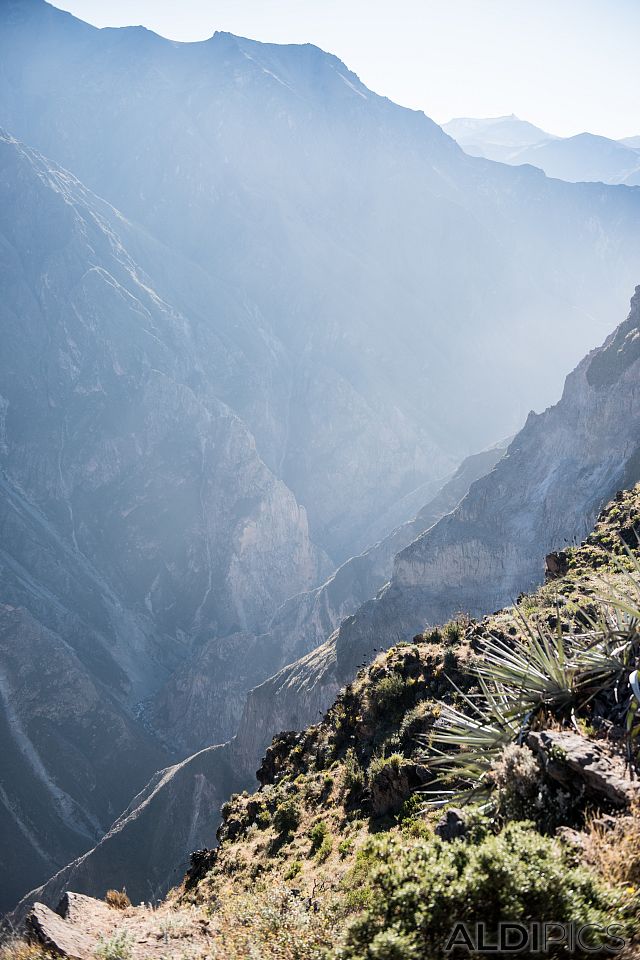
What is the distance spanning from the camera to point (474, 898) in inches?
213

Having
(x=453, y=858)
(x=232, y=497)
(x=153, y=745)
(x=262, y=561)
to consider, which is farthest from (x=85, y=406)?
(x=453, y=858)

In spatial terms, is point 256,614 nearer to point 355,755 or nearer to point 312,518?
point 312,518

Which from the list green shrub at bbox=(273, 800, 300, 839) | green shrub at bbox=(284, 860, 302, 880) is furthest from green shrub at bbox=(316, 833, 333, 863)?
green shrub at bbox=(273, 800, 300, 839)

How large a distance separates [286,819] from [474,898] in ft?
39.8

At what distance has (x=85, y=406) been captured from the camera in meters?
136

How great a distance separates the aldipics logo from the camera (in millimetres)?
5102

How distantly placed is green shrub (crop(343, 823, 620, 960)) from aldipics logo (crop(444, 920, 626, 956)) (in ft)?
0.17

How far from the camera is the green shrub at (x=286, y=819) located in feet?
51.9

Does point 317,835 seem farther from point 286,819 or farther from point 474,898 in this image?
point 474,898

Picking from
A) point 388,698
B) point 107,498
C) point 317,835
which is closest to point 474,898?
point 317,835

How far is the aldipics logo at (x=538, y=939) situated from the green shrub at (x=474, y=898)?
5 centimetres

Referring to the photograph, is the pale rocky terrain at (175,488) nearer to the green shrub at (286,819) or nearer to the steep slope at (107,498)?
the steep slope at (107,498)

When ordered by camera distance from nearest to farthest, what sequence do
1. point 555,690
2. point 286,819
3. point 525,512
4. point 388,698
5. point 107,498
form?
point 555,690
point 286,819
point 388,698
point 525,512
point 107,498

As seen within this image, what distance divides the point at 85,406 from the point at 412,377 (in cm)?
9906
